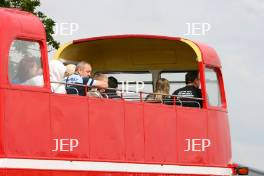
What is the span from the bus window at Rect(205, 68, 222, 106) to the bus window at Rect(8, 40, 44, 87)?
5.01m

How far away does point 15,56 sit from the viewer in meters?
17.5

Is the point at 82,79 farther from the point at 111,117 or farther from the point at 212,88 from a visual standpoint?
the point at 212,88

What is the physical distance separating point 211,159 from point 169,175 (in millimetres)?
1559

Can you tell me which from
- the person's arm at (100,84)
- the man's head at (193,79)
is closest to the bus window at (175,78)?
the man's head at (193,79)

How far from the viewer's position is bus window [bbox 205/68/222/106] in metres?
22.4

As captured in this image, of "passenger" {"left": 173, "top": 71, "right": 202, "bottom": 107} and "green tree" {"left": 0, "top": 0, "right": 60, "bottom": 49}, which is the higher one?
"green tree" {"left": 0, "top": 0, "right": 60, "bottom": 49}

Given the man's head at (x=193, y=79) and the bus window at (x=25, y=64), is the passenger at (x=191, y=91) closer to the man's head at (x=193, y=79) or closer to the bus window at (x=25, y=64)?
the man's head at (x=193, y=79)

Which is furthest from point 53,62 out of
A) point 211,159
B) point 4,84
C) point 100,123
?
point 211,159

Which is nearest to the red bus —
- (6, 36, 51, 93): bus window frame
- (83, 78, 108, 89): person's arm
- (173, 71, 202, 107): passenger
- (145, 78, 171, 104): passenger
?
(6, 36, 51, 93): bus window frame

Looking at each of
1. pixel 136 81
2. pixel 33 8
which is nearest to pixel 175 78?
pixel 136 81

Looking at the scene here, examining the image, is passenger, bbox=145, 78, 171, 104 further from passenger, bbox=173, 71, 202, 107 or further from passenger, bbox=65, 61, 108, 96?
passenger, bbox=65, 61, 108, 96

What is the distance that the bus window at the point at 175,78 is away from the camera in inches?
934

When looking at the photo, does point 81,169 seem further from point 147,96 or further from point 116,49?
point 116,49

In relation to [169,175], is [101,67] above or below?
above
